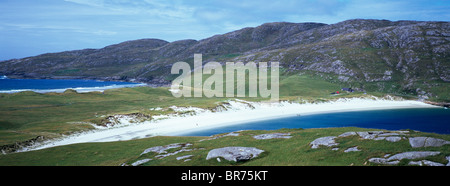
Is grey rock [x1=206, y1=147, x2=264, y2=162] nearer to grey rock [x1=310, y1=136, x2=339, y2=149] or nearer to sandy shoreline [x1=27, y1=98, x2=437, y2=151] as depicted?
grey rock [x1=310, y1=136, x2=339, y2=149]

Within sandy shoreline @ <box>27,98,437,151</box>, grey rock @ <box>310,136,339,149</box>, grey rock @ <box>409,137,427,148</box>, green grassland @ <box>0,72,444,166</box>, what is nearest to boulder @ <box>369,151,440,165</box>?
green grassland @ <box>0,72,444,166</box>

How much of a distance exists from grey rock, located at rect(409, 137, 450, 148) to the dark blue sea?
2232 inches

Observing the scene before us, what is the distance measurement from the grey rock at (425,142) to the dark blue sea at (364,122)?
5668 cm

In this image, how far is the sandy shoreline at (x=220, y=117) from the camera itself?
72188 mm

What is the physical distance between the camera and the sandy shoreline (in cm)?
7219

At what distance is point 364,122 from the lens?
311ft

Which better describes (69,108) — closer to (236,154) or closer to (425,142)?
(236,154)

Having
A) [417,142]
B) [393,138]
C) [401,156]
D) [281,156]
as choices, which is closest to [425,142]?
[417,142]

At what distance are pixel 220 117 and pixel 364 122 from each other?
5409cm
